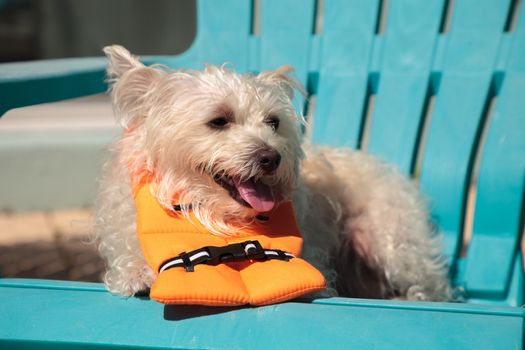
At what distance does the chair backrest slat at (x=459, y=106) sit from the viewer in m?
2.41

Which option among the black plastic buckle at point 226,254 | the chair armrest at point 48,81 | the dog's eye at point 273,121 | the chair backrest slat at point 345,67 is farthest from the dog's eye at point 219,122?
the chair backrest slat at point 345,67

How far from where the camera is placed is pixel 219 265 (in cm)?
145

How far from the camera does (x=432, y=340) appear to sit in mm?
1196

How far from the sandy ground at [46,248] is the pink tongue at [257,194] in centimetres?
124

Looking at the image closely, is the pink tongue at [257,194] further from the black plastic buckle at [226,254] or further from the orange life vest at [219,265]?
the black plastic buckle at [226,254]

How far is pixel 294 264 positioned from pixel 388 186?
871 mm

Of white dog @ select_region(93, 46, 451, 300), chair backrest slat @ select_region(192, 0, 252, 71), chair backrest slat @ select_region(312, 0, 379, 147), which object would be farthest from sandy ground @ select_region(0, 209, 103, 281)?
chair backrest slat @ select_region(312, 0, 379, 147)

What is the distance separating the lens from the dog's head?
1.67 metres

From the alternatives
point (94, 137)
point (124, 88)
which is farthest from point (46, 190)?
point (124, 88)

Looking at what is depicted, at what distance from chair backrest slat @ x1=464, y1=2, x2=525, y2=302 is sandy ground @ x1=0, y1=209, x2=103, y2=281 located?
1601 millimetres

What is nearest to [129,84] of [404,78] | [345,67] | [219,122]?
[219,122]

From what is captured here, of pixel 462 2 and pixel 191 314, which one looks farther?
pixel 462 2

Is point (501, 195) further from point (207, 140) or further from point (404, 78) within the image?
point (207, 140)

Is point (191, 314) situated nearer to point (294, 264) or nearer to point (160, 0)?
point (294, 264)
